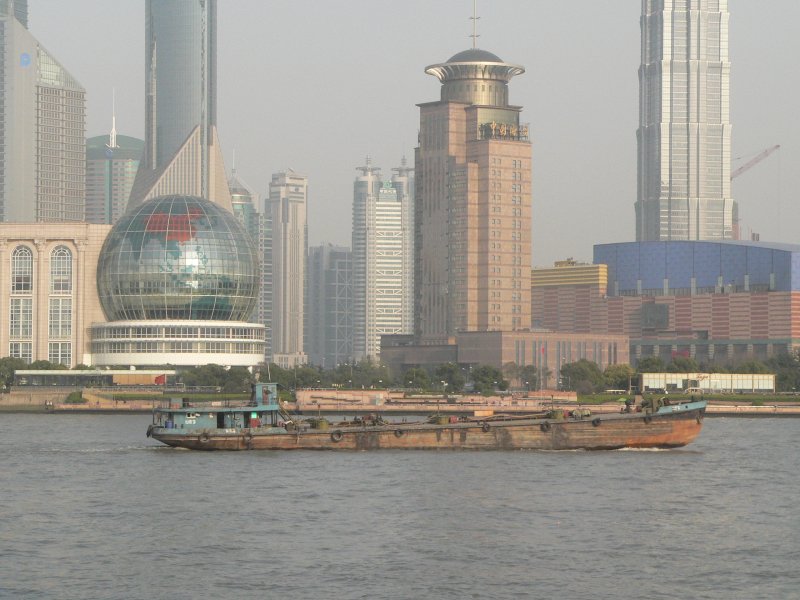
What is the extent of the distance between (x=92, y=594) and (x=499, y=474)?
45.5m

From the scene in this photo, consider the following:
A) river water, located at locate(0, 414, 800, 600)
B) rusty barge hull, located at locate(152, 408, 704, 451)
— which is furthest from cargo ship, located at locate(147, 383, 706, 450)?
river water, located at locate(0, 414, 800, 600)

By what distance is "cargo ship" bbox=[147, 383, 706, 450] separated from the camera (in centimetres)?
12525

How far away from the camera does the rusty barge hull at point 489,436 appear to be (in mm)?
125250

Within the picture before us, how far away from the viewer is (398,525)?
83625mm

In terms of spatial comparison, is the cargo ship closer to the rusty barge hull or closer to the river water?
the rusty barge hull

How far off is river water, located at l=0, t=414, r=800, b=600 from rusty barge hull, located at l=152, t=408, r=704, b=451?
1358 mm

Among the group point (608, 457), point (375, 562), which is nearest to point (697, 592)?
point (375, 562)

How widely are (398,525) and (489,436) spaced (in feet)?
141

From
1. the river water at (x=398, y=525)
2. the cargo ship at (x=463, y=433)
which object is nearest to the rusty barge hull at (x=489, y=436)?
the cargo ship at (x=463, y=433)

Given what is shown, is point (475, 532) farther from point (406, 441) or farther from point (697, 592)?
point (406, 441)

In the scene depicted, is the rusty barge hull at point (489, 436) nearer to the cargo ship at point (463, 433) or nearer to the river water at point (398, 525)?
the cargo ship at point (463, 433)

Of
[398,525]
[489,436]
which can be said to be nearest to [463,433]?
[489,436]

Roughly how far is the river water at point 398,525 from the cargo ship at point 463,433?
142cm

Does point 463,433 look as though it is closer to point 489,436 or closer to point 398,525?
point 489,436
